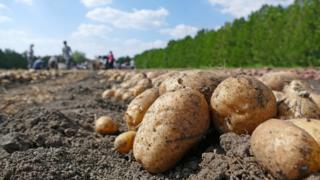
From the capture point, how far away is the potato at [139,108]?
4.37m

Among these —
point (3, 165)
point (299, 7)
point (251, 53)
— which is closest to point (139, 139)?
point (3, 165)

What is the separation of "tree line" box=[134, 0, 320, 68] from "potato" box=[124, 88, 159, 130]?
454 inches

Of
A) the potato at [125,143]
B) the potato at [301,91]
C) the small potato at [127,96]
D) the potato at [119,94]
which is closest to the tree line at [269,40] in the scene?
the potato at [119,94]

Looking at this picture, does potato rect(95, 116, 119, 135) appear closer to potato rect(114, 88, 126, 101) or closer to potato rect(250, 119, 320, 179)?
potato rect(250, 119, 320, 179)

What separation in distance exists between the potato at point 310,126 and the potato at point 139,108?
162cm

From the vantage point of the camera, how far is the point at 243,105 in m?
3.54

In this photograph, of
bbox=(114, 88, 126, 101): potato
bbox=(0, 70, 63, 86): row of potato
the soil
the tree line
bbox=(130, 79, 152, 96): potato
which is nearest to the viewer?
the soil

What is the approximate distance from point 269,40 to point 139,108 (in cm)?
2136

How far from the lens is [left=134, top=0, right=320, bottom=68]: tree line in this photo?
68.6 ft

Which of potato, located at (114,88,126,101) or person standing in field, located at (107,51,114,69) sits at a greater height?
potato, located at (114,88,126,101)

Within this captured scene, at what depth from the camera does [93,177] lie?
3.69 m

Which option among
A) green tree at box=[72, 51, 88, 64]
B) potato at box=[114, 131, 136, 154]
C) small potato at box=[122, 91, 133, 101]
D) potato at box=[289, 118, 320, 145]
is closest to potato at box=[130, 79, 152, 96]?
small potato at box=[122, 91, 133, 101]

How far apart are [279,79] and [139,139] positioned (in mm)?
1871

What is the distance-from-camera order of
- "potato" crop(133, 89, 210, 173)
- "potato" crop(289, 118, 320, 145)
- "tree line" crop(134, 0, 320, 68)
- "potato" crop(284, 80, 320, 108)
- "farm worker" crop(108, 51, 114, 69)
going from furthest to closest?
"farm worker" crop(108, 51, 114, 69) → "tree line" crop(134, 0, 320, 68) → "potato" crop(284, 80, 320, 108) → "potato" crop(133, 89, 210, 173) → "potato" crop(289, 118, 320, 145)
